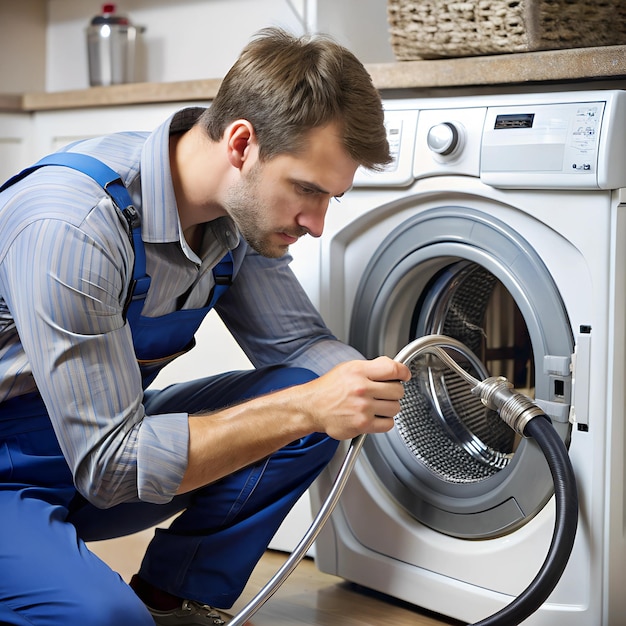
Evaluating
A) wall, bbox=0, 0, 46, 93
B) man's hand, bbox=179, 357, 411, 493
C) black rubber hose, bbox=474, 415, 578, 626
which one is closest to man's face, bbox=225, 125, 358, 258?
man's hand, bbox=179, 357, 411, 493

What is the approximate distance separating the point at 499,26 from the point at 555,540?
787mm

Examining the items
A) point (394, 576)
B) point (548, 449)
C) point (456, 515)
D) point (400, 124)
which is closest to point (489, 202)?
point (400, 124)

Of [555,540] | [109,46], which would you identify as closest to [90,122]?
[109,46]

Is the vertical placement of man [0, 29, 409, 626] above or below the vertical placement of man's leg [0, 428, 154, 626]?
above

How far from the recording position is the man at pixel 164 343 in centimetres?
112

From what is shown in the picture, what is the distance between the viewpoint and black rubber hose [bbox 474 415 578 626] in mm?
1260

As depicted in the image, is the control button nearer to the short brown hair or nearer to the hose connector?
the short brown hair

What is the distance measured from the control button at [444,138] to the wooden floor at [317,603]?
771 millimetres

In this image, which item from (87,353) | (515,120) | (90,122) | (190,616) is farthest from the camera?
(90,122)

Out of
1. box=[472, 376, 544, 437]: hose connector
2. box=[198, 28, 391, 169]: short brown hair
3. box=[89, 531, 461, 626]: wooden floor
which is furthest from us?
box=[89, 531, 461, 626]: wooden floor

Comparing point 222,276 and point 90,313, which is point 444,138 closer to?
point 222,276

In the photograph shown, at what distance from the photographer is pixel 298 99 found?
1204 mm

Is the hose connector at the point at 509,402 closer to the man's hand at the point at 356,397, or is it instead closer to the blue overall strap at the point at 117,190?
the man's hand at the point at 356,397

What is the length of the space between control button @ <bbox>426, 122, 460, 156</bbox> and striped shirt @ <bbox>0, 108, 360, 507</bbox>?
0.42 m
